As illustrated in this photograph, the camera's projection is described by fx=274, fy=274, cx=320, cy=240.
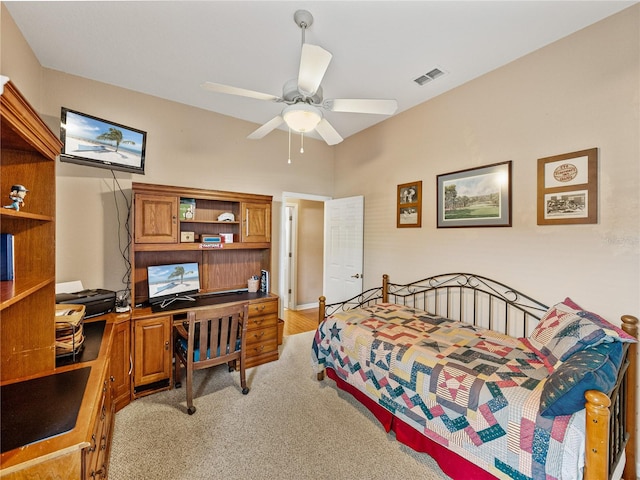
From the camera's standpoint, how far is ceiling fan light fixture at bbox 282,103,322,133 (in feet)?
6.25

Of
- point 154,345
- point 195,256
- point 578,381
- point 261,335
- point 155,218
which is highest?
point 155,218

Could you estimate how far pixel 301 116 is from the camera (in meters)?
1.93

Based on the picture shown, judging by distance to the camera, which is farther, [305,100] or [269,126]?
[269,126]

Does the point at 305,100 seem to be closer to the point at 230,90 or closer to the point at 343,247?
the point at 230,90

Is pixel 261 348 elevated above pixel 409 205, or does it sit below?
below

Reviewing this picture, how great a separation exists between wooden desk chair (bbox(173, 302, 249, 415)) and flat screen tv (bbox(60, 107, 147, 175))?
1.70m

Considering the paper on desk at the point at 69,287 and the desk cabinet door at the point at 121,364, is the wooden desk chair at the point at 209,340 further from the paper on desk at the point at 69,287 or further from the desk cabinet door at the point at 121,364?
the paper on desk at the point at 69,287

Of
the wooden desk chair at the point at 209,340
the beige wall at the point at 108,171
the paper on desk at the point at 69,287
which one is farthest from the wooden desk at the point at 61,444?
the beige wall at the point at 108,171

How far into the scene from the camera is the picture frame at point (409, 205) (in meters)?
3.21

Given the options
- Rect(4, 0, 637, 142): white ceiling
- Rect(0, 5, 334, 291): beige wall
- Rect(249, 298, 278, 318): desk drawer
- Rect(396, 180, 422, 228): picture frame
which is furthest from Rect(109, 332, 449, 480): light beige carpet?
Rect(4, 0, 637, 142): white ceiling

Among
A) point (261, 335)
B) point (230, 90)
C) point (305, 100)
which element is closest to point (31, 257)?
point (230, 90)

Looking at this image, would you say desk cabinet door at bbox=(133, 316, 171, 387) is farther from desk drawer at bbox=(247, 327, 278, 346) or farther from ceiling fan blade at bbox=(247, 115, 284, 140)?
ceiling fan blade at bbox=(247, 115, 284, 140)

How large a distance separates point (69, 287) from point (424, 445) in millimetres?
3194

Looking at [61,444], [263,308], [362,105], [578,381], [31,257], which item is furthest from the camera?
[263,308]
